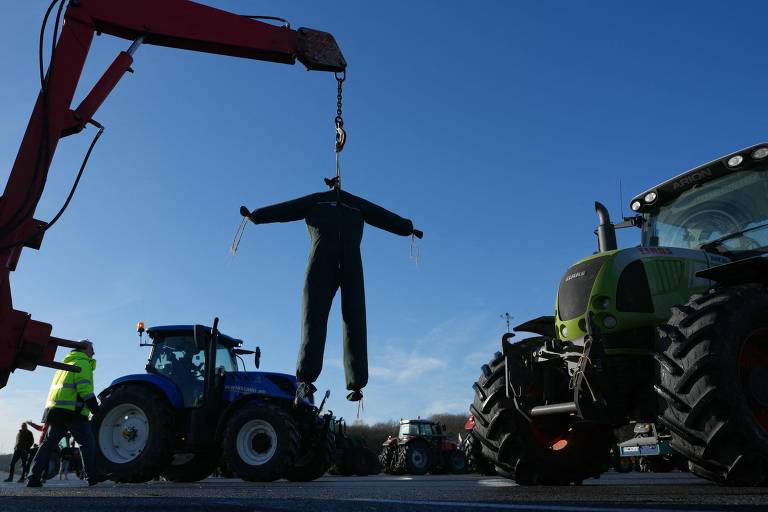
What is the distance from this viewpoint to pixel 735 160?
5859mm

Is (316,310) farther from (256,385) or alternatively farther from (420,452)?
(420,452)

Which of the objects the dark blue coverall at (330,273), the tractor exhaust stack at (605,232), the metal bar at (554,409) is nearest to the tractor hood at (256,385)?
the dark blue coverall at (330,273)

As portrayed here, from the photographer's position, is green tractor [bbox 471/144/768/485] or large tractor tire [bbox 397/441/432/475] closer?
green tractor [bbox 471/144/768/485]

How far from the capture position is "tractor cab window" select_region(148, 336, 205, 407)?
9500 mm

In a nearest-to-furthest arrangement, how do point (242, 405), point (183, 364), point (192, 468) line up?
point (242, 405)
point (183, 364)
point (192, 468)

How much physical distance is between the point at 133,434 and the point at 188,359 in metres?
1.38

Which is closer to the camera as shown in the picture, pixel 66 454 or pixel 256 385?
pixel 256 385

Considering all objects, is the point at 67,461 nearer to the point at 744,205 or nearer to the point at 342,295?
the point at 342,295

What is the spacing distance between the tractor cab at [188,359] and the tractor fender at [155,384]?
8.2 inches

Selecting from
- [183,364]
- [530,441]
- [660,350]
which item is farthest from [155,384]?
[660,350]

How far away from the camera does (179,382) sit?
9602 mm

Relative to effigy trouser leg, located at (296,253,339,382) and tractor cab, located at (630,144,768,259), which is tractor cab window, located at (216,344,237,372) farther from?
tractor cab, located at (630,144,768,259)

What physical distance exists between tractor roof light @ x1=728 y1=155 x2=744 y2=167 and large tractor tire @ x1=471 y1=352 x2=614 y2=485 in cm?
252

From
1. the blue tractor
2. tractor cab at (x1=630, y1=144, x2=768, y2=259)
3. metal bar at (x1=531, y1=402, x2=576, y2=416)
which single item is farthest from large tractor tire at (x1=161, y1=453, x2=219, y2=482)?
tractor cab at (x1=630, y1=144, x2=768, y2=259)
